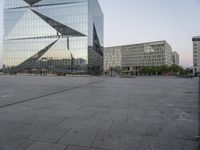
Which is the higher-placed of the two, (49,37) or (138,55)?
(49,37)

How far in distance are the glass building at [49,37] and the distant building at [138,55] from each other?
69.1 m

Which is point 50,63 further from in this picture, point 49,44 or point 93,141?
point 93,141

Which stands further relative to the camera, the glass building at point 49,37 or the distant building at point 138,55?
the distant building at point 138,55

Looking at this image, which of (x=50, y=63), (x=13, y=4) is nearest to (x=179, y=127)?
(x=50, y=63)

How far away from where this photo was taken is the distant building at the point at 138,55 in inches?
5950

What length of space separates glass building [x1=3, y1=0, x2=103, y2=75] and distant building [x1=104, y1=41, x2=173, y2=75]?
69.1 meters

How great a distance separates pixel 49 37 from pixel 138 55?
3969 inches

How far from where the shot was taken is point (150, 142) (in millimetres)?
4137

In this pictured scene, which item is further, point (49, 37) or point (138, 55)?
point (138, 55)

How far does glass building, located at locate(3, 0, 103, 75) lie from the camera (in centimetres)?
7406

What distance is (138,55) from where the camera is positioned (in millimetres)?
163625

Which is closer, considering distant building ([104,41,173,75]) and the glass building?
the glass building

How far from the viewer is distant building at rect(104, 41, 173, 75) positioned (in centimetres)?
15112

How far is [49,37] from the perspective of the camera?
79000 mm
